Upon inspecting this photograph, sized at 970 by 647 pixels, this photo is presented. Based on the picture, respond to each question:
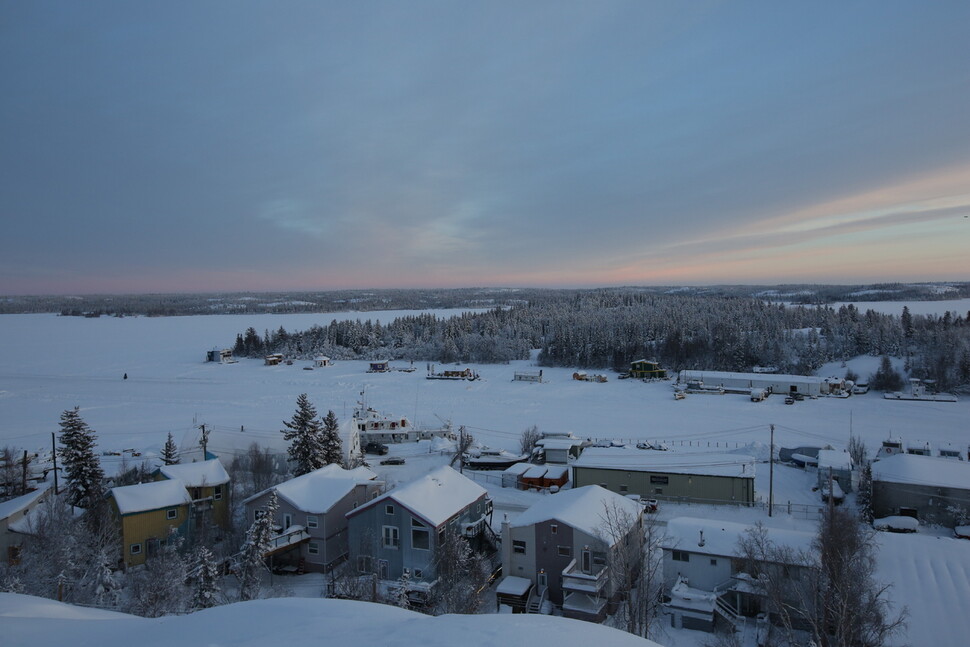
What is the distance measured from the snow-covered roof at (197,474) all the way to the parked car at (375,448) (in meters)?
10.7

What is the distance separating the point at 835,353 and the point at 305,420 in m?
56.9

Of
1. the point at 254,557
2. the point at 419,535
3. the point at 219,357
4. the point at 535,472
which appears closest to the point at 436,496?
the point at 419,535

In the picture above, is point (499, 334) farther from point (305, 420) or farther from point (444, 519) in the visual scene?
point (444, 519)

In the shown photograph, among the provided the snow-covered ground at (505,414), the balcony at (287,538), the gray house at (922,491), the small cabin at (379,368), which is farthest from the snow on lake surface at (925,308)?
the balcony at (287,538)

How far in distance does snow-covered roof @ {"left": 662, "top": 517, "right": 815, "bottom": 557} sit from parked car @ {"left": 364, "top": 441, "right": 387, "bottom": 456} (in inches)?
687

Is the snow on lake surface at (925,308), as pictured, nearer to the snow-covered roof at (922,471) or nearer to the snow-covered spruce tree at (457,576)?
the snow-covered roof at (922,471)

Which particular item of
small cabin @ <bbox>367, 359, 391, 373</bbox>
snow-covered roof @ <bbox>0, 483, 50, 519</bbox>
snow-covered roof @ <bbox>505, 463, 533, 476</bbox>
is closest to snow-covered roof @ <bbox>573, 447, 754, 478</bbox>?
snow-covered roof @ <bbox>505, 463, 533, 476</bbox>

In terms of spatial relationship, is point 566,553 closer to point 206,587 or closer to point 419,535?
point 419,535

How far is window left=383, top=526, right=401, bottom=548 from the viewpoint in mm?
16005

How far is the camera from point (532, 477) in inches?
931

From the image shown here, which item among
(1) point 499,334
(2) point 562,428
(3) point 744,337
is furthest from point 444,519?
(1) point 499,334

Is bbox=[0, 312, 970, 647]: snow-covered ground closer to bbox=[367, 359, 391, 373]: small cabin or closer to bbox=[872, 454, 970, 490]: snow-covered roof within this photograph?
bbox=[367, 359, 391, 373]: small cabin

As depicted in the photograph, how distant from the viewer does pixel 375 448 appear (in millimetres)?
30312

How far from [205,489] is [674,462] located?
56.5 ft
